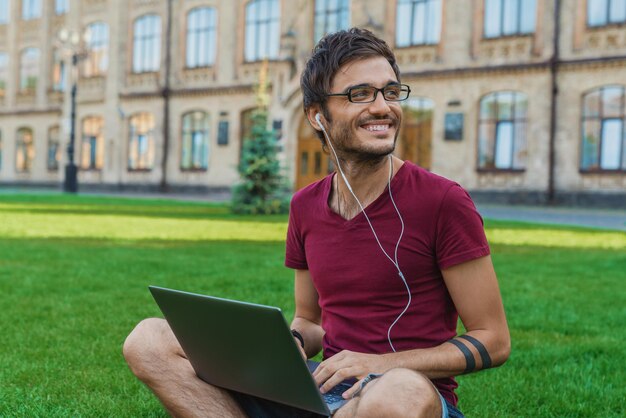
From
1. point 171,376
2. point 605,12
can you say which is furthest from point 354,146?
point 605,12

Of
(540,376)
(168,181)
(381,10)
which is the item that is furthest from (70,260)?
(168,181)

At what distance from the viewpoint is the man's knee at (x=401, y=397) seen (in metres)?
2.12

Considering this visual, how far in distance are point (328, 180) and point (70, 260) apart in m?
7.16

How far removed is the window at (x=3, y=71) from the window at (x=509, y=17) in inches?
1127

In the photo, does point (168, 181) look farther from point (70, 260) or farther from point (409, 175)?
point (409, 175)

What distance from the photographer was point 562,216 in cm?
2019

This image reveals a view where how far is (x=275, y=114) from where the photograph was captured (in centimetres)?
3059

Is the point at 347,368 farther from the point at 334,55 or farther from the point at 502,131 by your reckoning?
the point at 502,131

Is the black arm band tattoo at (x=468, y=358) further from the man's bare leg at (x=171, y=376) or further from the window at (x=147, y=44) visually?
the window at (x=147, y=44)

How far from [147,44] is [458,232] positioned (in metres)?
35.8

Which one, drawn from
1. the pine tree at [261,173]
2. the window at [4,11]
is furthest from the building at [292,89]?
the pine tree at [261,173]

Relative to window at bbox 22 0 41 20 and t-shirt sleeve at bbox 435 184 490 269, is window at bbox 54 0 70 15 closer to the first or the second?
window at bbox 22 0 41 20

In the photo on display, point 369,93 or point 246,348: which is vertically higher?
point 369,93

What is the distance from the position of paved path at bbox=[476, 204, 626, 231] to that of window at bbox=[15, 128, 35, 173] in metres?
27.5
